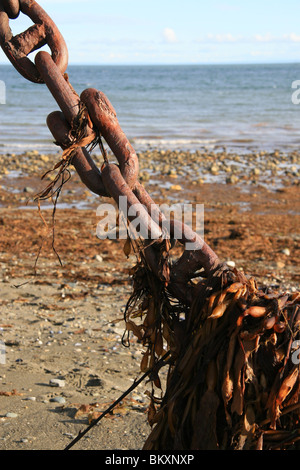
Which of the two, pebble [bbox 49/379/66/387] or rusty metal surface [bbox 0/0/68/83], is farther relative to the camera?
pebble [bbox 49/379/66/387]

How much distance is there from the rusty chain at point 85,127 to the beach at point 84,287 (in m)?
0.19

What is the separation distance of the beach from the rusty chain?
188 millimetres

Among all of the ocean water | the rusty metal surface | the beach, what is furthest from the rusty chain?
the ocean water

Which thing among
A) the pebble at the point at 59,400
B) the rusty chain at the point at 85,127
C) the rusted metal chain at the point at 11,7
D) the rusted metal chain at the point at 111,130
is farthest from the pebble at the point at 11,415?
the rusted metal chain at the point at 11,7

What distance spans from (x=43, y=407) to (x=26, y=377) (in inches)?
17.8

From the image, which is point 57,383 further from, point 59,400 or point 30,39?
point 30,39

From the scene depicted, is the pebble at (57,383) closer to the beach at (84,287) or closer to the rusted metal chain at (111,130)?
the beach at (84,287)

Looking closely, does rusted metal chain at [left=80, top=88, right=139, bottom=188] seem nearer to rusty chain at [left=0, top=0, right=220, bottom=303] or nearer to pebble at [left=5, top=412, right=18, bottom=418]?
rusty chain at [left=0, top=0, right=220, bottom=303]

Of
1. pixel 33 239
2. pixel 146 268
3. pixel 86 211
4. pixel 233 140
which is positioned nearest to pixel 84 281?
pixel 33 239

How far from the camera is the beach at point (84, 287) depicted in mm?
3324

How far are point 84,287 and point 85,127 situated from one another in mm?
4738

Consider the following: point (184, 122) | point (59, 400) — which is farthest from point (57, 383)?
point (184, 122)

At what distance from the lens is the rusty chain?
1301mm

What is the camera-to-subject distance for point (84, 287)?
5.96 m
